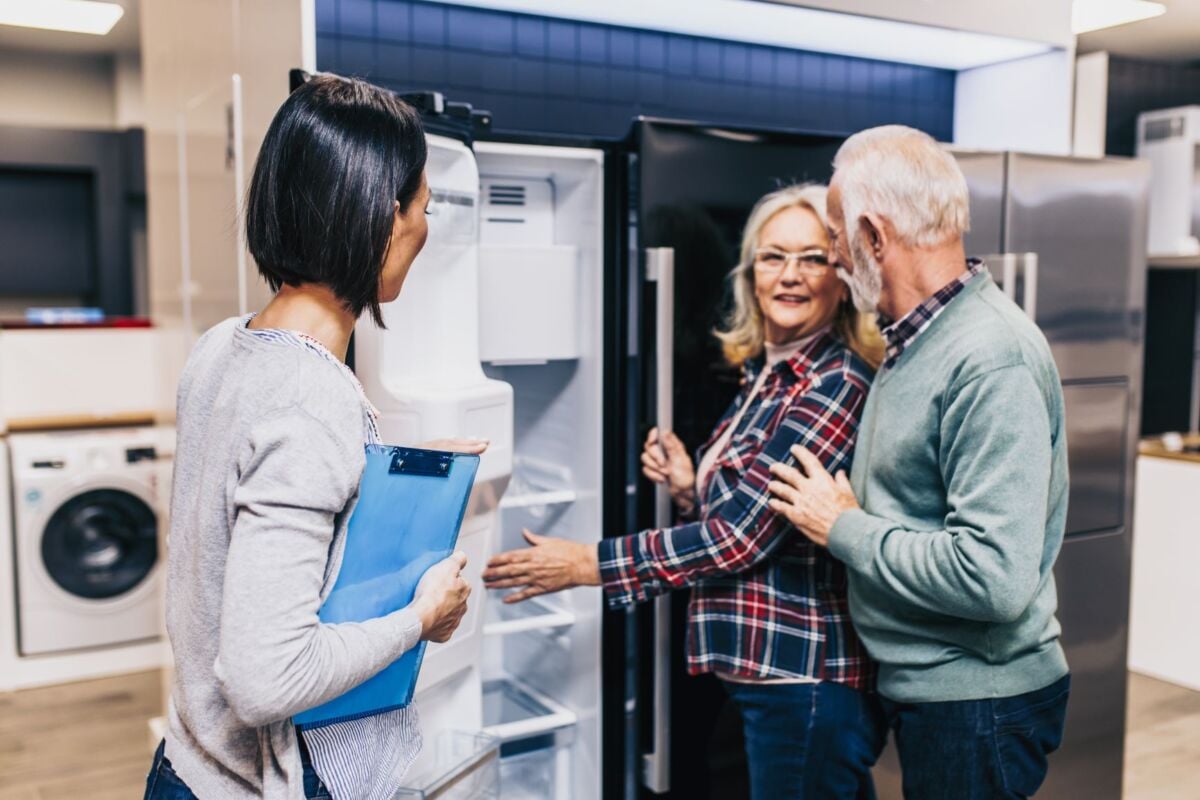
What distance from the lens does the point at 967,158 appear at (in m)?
2.30

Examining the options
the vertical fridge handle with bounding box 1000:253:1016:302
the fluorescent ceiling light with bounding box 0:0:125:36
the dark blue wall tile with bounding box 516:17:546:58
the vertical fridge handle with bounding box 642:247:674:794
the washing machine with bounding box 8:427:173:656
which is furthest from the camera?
the fluorescent ceiling light with bounding box 0:0:125:36

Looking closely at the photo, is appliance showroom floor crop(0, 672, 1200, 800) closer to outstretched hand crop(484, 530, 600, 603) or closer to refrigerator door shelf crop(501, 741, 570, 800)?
refrigerator door shelf crop(501, 741, 570, 800)

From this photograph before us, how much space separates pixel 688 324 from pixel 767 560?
54cm

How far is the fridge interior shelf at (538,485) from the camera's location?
214cm

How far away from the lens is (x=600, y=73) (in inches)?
105

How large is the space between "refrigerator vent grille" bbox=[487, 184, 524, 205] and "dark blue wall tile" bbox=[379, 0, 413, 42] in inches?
21.2

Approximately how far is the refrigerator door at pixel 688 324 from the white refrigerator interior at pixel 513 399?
4.4 inches

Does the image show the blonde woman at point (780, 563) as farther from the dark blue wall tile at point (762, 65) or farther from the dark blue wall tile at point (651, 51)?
the dark blue wall tile at point (762, 65)

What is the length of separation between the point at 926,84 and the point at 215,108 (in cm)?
198

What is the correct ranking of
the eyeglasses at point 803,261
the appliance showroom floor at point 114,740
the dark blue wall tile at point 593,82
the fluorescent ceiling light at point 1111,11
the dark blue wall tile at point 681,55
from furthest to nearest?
1. the fluorescent ceiling light at point 1111,11
2. the appliance showroom floor at point 114,740
3. the dark blue wall tile at point 681,55
4. the dark blue wall tile at point 593,82
5. the eyeglasses at point 803,261

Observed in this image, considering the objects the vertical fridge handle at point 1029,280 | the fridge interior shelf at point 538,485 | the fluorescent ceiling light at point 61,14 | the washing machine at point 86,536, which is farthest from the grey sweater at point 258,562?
the fluorescent ceiling light at point 61,14

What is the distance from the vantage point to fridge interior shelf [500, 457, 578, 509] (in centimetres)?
214

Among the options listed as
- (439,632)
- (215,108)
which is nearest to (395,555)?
(439,632)

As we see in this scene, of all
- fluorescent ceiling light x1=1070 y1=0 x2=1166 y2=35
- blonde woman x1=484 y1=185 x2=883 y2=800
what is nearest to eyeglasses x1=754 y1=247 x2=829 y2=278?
blonde woman x1=484 y1=185 x2=883 y2=800
